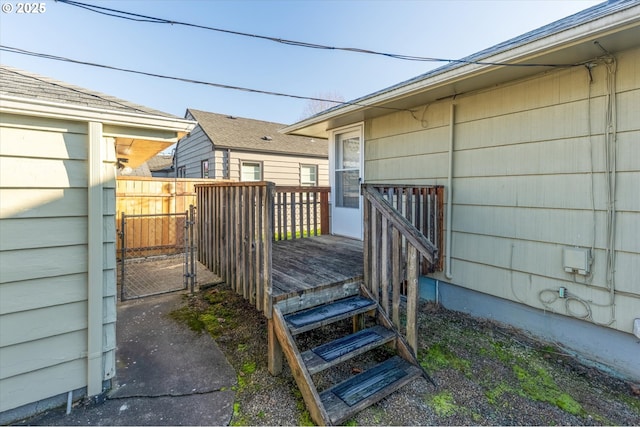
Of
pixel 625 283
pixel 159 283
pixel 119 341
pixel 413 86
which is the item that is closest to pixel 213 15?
pixel 413 86

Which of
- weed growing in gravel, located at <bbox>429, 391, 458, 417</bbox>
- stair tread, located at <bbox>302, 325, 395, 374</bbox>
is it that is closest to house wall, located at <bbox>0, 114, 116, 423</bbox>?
stair tread, located at <bbox>302, 325, 395, 374</bbox>

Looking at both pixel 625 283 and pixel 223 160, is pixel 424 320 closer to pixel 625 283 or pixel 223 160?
pixel 625 283

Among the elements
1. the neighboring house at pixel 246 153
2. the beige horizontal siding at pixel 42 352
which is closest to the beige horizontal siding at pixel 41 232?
the beige horizontal siding at pixel 42 352

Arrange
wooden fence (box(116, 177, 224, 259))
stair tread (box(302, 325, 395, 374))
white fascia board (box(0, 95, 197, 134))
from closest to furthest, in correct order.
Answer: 1. white fascia board (box(0, 95, 197, 134))
2. stair tread (box(302, 325, 395, 374))
3. wooden fence (box(116, 177, 224, 259))

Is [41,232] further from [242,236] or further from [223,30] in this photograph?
[223,30]

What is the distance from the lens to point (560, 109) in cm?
295

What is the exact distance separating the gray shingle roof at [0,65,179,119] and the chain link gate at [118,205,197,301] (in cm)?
240

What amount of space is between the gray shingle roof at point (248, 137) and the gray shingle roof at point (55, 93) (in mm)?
6418

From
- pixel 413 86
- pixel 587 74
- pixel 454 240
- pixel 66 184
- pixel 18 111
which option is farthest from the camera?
pixel 454 240

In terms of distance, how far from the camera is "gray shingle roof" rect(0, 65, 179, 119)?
2107 mm

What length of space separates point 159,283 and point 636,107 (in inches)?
242

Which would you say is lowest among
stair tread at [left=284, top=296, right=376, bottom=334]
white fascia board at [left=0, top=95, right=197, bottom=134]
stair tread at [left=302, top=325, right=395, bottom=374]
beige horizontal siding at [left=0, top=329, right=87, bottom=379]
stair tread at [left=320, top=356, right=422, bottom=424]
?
stair tread at [left=320, top=356, right=422, bottom=424]

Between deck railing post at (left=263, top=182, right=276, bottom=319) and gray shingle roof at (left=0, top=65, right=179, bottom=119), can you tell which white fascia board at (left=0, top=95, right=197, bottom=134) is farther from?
deck railing post at (left=263, top=182, right=276, bottom=319)

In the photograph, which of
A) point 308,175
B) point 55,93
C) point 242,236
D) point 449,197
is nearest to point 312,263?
point 242,236
